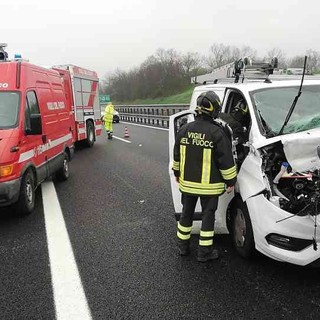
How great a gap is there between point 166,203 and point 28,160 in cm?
232

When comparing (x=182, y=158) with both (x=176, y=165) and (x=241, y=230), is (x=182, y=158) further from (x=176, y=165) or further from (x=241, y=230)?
(x=241, y=230)

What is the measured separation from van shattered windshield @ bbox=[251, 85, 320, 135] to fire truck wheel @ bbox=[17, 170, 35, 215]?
3.60 meters

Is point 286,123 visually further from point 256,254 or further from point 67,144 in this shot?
point 67,144

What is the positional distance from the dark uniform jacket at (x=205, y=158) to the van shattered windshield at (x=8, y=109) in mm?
3132

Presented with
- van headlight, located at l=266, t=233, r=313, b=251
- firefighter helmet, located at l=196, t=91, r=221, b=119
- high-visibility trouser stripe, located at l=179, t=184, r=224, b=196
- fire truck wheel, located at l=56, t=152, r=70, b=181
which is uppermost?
firefighter helmet, located at l=196, t=91, r=221, b=119

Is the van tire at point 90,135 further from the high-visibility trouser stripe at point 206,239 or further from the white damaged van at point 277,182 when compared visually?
the high-visibility trouser stripe at point 206,239

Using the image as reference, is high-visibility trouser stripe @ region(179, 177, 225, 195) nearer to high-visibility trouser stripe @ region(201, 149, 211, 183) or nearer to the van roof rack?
high-visibility trouser stripe @ region(201, 149, 211, 183)

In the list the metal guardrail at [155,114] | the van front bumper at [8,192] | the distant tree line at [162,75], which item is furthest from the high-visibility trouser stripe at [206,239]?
the distant tree line at [162,75]

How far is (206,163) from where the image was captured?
13.4 ft

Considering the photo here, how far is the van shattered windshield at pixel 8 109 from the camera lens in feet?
20.1

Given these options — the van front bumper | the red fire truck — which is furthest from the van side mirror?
the van front bumper

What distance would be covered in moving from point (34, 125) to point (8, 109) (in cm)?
53

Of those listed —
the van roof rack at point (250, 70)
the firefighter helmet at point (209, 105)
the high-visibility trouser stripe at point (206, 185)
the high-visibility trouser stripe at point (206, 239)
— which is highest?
the van roof rack at point (250, 70)

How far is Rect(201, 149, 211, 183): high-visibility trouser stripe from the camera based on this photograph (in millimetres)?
4074
